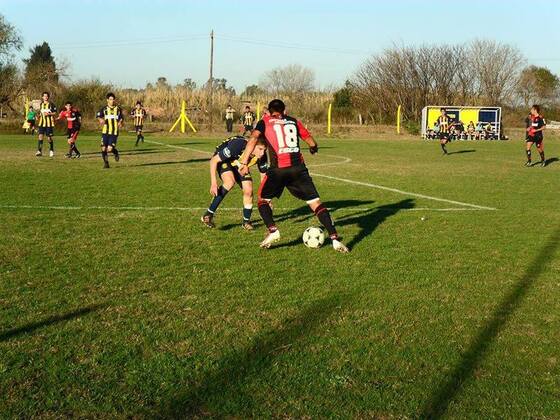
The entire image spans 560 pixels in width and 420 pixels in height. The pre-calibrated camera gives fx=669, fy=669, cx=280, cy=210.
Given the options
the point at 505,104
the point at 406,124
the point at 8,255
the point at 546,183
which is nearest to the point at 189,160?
the point at 546,183

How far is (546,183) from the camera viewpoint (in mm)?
16594

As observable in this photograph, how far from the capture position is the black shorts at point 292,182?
803cm

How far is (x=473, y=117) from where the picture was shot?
44219 mm

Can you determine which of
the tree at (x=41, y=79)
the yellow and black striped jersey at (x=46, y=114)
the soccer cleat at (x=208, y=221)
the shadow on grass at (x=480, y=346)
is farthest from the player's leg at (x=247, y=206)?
the tree at (x=41, y=79)

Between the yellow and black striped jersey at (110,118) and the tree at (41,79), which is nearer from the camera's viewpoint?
the yellow and black striped jersey at (110,118)

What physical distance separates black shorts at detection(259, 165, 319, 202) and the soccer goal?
124 ft

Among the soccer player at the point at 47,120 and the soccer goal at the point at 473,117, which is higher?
the soccer goal at the point at 473,117

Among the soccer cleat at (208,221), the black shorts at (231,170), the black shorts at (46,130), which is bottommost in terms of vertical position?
the soccer cleat at (208,221)

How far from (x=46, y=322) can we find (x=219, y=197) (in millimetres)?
4771

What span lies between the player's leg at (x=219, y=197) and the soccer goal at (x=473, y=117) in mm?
36316

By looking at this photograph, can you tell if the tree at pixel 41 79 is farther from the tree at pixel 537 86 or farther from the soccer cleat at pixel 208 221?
the soccer cleat at pixel 208 221

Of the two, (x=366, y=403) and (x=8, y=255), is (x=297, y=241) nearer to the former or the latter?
(x=8, y=255)

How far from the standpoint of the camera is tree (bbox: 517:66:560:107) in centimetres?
6062

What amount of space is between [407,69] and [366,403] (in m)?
54.7
